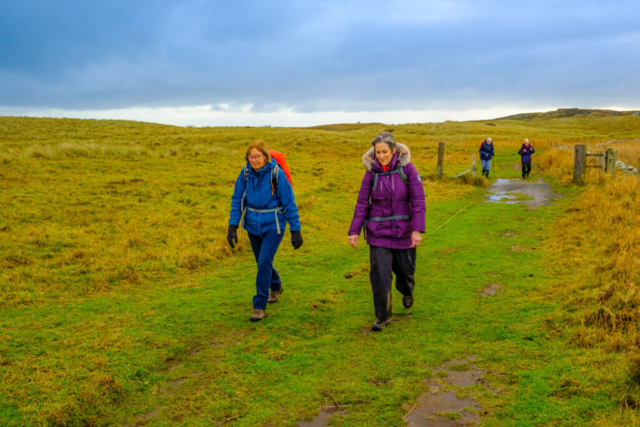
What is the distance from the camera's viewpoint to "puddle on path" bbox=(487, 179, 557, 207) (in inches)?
636

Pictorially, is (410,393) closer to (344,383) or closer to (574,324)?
(344,383)

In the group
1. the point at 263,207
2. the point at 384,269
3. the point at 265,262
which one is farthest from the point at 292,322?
the point at 263,207

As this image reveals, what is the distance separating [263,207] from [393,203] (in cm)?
164

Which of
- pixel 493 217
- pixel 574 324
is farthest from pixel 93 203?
pixel 574 324

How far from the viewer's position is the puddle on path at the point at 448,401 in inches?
151

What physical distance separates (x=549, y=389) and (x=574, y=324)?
5.33ft

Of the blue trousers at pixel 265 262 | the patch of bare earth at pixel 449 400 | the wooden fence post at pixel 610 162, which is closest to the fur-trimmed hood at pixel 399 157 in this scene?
the blue trousers at pixel 265 262

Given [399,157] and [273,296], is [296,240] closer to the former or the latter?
[273,296]

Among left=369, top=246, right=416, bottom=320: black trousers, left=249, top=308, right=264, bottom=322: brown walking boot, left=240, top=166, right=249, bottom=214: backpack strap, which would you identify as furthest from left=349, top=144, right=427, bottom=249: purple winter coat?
left=249, top=308, right=264, bottom=322: brown walking boot

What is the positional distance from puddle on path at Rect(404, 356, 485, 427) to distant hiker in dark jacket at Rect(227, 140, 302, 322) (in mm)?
2339

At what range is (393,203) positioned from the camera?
5.62m

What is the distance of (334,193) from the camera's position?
1794 centimetres

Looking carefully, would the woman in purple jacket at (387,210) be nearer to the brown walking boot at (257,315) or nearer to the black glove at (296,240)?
the black glove at (296,240)

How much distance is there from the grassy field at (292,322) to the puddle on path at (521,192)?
9.19 ft
